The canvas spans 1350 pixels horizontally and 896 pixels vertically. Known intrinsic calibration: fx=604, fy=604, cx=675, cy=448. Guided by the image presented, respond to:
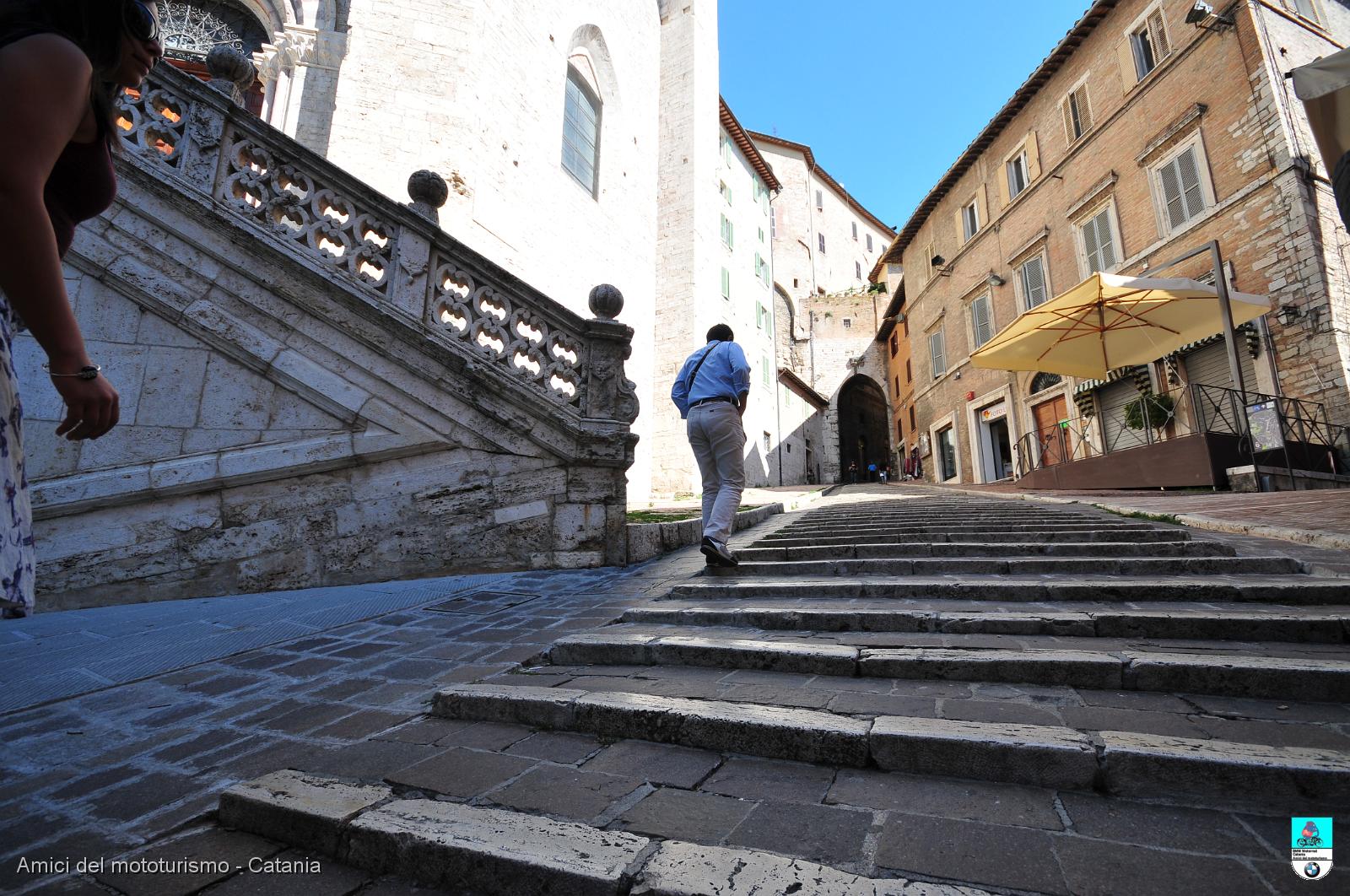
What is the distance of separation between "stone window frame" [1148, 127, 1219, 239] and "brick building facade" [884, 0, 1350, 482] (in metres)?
0.03

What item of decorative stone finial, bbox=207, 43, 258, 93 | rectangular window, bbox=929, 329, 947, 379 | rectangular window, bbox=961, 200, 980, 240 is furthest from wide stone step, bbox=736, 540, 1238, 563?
rectangular window, bbox=929, 329, 947, 379

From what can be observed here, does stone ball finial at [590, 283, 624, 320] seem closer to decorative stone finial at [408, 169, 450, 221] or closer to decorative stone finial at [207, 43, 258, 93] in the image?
decorative stone finial at [408, 169, 450, 221]

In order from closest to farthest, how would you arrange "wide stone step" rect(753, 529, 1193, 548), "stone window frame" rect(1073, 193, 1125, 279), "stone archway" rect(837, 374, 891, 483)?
"wide stone step" rect(753, 529, 1193, 548) < "stone window frame" rect(1073, 193, 1125, 279) < "stone archway" rect(837, 374, 891, 483)

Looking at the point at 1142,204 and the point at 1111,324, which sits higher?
the point at 1142,204

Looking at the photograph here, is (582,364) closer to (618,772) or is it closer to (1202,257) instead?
(618,772)

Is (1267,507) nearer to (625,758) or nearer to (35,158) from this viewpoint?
(625,758)

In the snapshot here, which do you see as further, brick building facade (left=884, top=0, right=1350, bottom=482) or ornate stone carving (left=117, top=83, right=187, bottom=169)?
brick building facade (left=884, top=0, right=1350, bottom=482)

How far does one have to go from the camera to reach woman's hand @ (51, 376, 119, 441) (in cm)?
125

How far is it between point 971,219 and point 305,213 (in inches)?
915

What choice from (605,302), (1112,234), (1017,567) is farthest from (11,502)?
(1112,234)

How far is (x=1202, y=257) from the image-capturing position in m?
12.9

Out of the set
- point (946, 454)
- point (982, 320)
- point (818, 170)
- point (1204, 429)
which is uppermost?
point (818, 170)

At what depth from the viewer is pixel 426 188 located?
563 centimetres

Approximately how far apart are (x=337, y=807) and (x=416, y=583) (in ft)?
11.4
